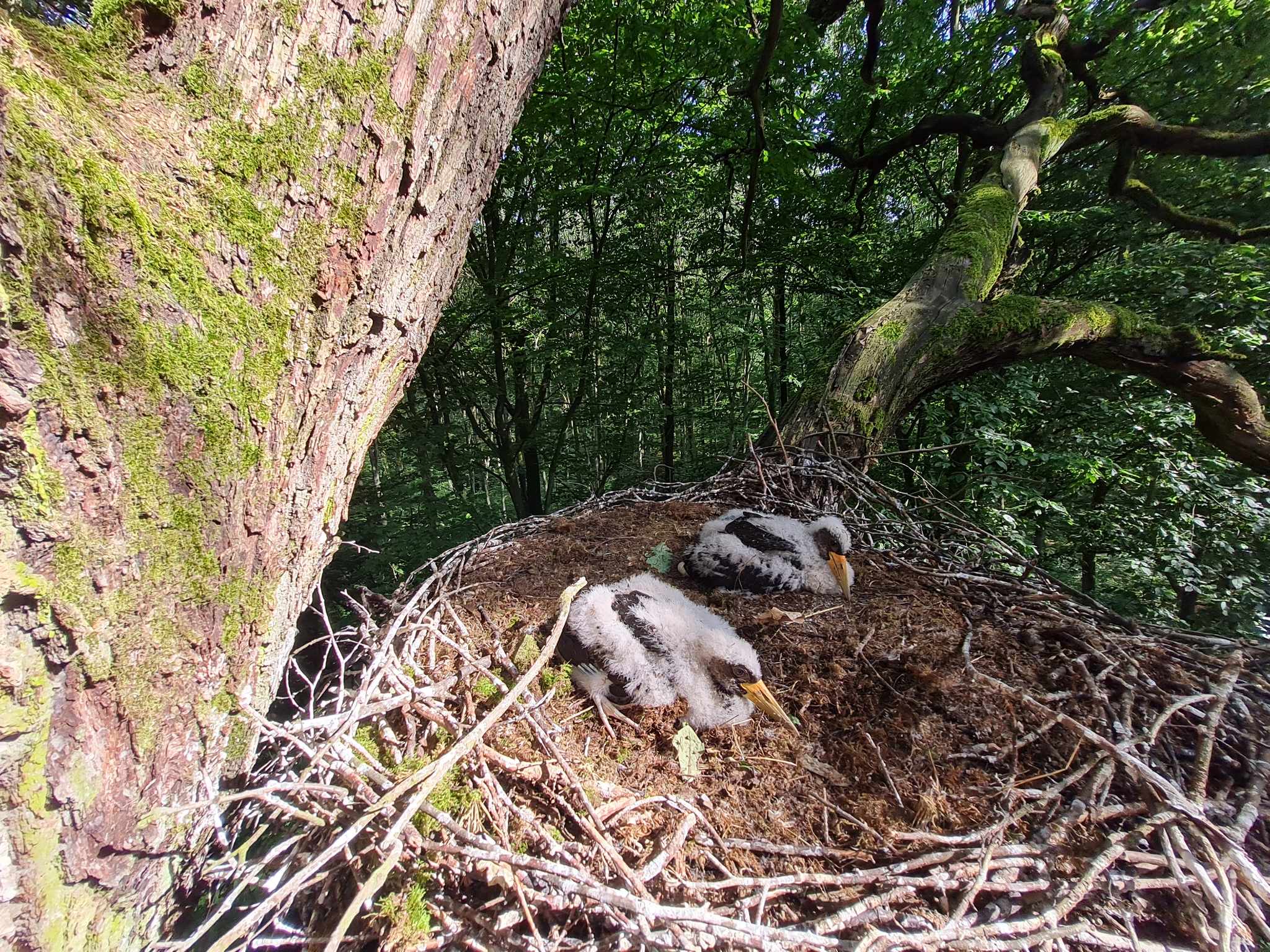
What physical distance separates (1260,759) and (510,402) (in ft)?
24.5

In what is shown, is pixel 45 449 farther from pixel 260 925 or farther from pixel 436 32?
pixel 436 32

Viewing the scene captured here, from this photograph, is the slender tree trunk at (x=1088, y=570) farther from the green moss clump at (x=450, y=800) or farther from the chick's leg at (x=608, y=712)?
the green moss clump at (x=450, y=800)

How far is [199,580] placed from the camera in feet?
3.42

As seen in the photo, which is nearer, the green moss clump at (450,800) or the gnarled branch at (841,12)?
the green moss clump at (450,800)

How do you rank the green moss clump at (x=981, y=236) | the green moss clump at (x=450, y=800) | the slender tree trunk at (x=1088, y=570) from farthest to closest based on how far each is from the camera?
the slender tree trunk at (x=1088, y=570)
the green moss clump at (x=981, y=236)
the green moss clump at (x=450, y=800)

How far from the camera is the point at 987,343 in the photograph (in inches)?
130

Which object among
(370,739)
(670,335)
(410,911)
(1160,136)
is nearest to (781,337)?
(670,335)

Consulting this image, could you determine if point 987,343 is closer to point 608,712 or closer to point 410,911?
point 608,712

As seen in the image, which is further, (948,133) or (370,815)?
(948,133)

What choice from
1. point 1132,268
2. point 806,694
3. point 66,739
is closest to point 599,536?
point 806,694

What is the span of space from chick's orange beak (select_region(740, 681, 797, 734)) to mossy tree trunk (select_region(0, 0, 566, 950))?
1.31m

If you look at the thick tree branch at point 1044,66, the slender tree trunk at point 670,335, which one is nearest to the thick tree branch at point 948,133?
the thick tree branch at point 1044,66

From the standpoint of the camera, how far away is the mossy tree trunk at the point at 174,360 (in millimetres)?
820

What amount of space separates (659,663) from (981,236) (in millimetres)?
3766
